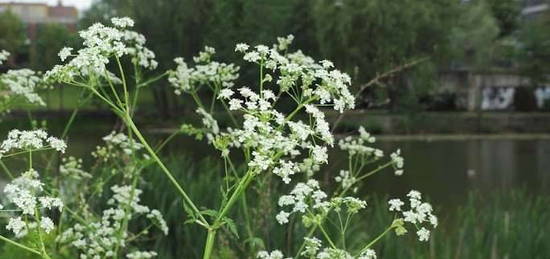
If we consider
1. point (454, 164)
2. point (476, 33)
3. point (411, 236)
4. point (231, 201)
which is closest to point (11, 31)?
point (476, 33)

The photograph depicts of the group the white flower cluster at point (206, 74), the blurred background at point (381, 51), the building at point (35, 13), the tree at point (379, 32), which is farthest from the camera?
the building at point (35, 13)

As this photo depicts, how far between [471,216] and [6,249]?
8.19ft

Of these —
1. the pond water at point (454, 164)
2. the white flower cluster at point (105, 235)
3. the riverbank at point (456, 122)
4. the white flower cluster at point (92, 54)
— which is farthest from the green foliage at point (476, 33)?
the white flower cluster at point (92, 54)

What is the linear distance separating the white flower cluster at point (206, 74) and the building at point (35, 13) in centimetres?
3012

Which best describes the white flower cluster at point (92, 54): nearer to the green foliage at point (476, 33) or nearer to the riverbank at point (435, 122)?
the riverbank at point (435, 122)

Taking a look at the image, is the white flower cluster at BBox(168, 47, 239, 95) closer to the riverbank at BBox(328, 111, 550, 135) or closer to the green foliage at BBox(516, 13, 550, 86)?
the riverbank at BBox(328, 111, 550, 135)

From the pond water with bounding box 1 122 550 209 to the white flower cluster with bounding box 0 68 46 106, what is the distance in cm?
408

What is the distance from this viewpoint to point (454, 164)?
16.2 m

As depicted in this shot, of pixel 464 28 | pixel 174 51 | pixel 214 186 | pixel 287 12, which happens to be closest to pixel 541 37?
pixel 464 28

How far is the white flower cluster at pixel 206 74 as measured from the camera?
3778 millimetres

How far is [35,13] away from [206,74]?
141 ft

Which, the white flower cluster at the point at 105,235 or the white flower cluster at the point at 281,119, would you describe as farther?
the white flower cluster at the point at 105,235

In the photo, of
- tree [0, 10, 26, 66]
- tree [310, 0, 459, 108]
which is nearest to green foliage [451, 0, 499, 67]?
tree [310, 0, 459, 108]

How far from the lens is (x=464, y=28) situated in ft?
93.9
